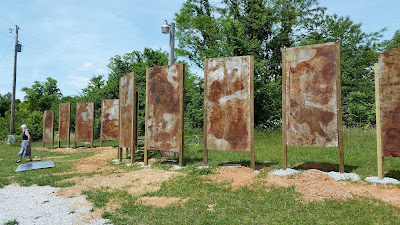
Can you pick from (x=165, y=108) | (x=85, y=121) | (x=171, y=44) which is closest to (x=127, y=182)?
(x=165, y=108)

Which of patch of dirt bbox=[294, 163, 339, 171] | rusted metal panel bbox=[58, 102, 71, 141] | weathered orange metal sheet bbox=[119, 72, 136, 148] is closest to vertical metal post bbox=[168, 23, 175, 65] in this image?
weathered orange metal sheet bbox=[119, 72, 136, 148]

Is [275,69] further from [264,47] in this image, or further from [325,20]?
[325,20]

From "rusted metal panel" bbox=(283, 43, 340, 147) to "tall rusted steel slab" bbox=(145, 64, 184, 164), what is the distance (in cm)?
361

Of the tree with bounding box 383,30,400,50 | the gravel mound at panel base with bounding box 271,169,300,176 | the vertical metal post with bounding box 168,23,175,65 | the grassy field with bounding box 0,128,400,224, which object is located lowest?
the grassy field with bounding box 0,128,400,224

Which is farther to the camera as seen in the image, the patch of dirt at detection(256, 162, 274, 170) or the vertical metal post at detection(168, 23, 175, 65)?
the vertical metal post at detection(168, 23, 175, 65)

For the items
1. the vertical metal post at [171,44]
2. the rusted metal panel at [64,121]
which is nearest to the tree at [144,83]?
the rusted metal panel at [64,121]

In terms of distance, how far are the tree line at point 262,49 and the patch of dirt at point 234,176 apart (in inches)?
578

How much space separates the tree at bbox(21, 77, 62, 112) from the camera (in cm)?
4709

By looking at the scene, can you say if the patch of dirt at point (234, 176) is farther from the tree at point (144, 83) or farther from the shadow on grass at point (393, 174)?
the tree at point (144, 83)

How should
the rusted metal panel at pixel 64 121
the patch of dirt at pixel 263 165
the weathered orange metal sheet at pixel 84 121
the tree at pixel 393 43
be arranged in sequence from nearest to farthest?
the patch of dirt at pixel 263 165
the weathered orange metal sheet at pixel 84 121
the rusted metal panel at pixel 64 121
the tree at pixel 393 43

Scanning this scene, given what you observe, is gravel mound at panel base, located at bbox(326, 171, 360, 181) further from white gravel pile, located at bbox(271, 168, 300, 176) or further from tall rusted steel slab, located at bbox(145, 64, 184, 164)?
tall rusted steel slab, located at bbox(145, 64, 184, 164)

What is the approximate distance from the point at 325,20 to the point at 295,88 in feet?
82.1

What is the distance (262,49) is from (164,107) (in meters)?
22.3

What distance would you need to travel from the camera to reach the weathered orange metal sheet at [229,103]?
859cm
